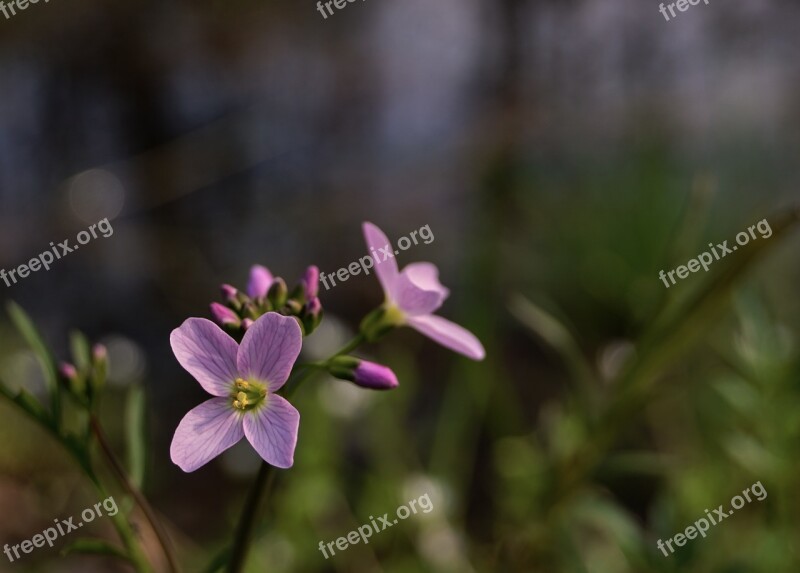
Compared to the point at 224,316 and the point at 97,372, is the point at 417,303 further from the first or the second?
the point at 97,372

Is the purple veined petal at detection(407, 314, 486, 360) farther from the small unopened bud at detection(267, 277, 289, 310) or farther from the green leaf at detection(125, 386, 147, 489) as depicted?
the green leaf at detection(125, 386, 147, 489)

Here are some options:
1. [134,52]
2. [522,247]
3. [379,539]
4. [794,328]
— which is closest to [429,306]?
[379,539]

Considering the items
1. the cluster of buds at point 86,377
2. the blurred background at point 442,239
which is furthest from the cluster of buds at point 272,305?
the blurred background at point 442,239

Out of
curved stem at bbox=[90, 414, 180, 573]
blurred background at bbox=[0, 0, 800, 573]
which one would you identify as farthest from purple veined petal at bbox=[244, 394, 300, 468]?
blurred background at bbox=[0, 0, 800, 573]

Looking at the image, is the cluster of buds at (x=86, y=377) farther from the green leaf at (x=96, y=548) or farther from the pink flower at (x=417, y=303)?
the pink flower at (x=417, y=303)

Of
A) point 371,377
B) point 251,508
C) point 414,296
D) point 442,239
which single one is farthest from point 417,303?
point 442,239

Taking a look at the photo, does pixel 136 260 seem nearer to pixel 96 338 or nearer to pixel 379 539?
pixel 96 338

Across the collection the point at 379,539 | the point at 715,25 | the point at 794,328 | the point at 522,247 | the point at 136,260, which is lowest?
the point at 379,539
